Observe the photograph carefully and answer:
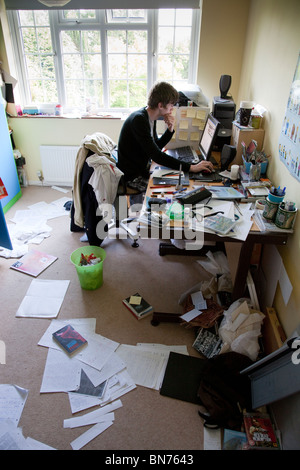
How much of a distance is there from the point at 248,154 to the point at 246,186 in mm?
392


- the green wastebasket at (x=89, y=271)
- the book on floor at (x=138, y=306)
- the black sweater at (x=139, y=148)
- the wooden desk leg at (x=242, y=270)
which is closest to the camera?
the wooden desk leg at (x=242, y=270)

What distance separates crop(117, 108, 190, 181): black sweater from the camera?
245 cm

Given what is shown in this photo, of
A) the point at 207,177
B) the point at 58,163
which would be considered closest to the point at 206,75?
the point at 207,177

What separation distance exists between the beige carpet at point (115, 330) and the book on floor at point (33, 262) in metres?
0.04

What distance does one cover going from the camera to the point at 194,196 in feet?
6.55

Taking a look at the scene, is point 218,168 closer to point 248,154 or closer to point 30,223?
point 248,154

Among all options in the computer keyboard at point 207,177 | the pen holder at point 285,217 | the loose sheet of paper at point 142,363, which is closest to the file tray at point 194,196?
the computer keyboard at point 207,177

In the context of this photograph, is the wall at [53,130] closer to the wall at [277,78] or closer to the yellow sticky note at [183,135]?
the yellow sticky note at [183,135]

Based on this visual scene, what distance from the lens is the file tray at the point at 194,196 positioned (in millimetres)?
1969

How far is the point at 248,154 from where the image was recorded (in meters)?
2.45

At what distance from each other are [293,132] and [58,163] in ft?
9.40

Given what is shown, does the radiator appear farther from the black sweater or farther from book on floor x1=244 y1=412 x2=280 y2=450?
book on floor x1=244 y1=412 x2=280 y2=450

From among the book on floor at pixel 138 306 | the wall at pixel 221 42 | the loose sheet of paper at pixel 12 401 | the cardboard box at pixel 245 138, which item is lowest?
the loose sheet of paper at pixel 12 401
